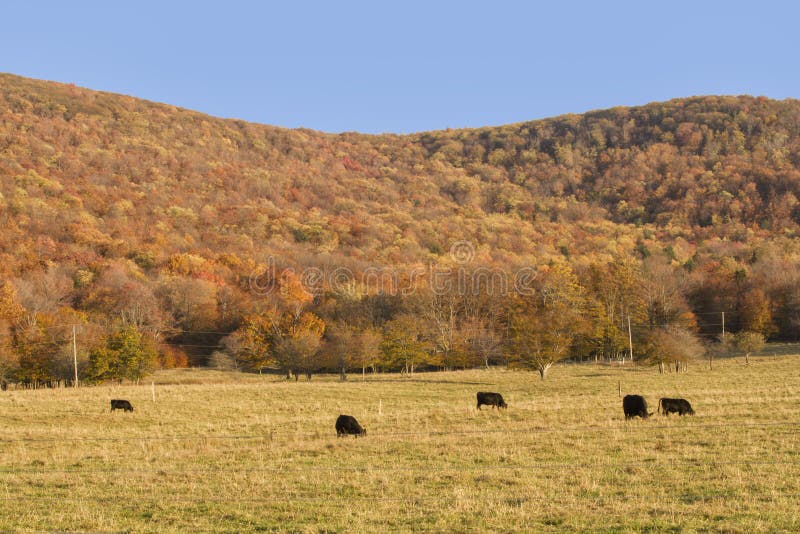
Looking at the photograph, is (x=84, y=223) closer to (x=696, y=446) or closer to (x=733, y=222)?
(x=696, y=446)

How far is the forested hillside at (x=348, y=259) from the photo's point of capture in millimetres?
67812

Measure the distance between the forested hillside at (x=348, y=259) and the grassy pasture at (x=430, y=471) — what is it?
32.0 metres

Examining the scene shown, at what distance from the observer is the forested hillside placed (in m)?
67.8

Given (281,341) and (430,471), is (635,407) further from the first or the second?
(281,341)

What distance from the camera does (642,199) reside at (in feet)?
595

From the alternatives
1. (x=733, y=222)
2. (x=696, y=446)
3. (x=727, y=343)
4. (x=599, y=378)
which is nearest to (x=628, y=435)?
(x=696, y=446)

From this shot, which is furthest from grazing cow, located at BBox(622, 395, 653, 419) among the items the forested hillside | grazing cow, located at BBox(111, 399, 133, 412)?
the forested hillside

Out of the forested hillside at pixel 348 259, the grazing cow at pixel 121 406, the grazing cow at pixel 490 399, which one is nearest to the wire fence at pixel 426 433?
the grazing cow at pixel 490 399

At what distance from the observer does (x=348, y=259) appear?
11575 centimetres

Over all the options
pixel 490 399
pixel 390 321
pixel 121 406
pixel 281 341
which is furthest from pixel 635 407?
pixel 390 321

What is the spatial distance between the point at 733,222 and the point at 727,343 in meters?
88.7

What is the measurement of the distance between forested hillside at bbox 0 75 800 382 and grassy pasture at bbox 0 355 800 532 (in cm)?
3199

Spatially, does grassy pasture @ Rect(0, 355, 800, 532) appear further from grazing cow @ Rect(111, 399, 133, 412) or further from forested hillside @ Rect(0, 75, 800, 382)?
forested hillside @ Rect(0, 75, 800, 382)

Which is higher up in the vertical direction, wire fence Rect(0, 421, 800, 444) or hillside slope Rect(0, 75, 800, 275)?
hillside slope Rect(0, 75, 800, 275)
